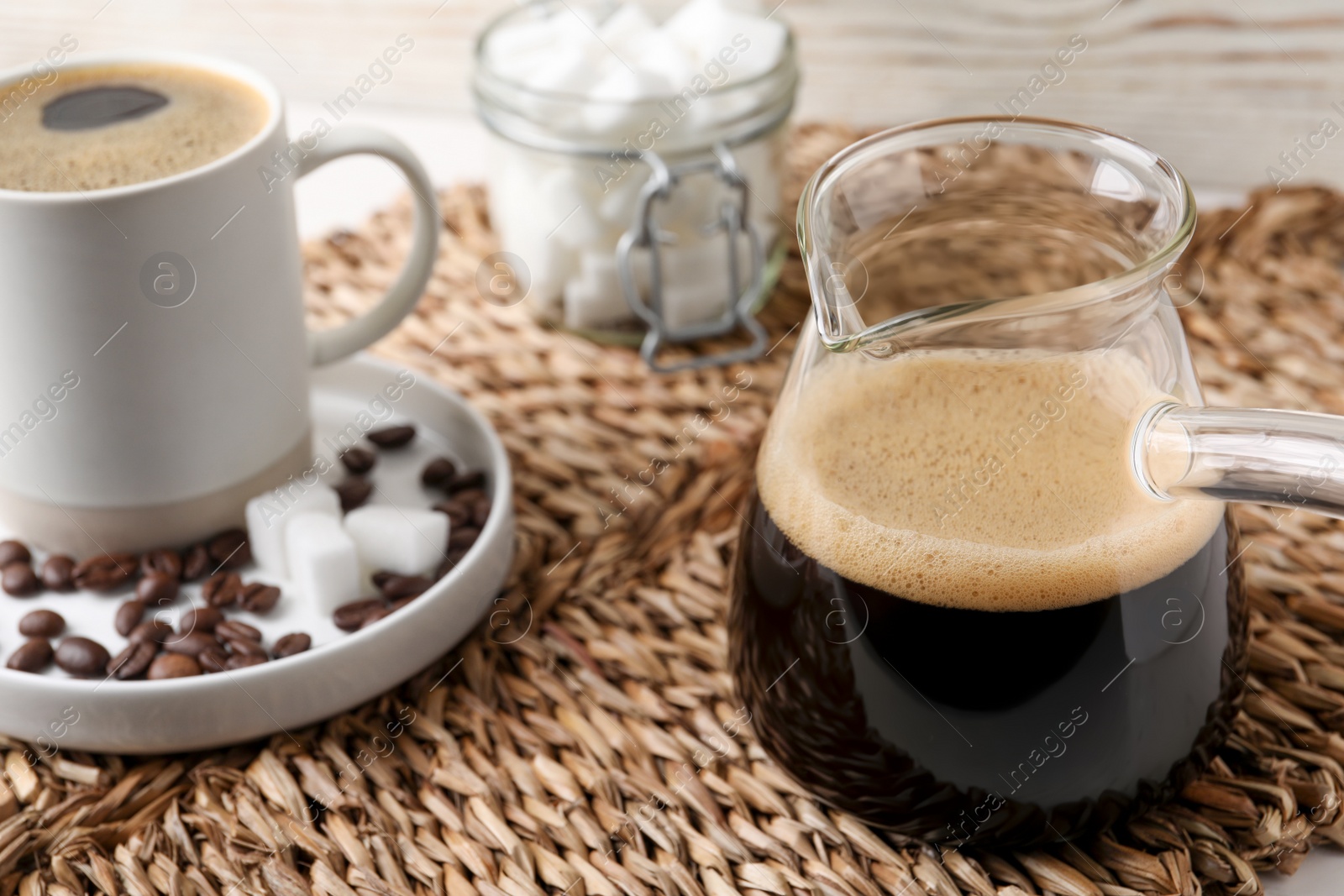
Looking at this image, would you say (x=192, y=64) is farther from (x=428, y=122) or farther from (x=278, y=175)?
(x=428, y=122)

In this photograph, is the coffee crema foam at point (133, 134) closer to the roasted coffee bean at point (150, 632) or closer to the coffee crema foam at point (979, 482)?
the roasted coffee bean at point (150, 632)

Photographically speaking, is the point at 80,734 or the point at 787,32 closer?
A: the point at 80,734

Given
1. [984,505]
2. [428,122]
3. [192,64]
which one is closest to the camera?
[984,505]

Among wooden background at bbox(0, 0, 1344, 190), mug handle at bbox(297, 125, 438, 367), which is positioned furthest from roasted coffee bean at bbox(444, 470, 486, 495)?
wooden background at bbox(0, 0, 1344, 190)

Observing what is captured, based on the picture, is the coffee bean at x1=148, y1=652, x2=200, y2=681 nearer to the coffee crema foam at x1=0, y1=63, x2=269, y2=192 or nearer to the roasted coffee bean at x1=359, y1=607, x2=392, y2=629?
the roasted coffee bean at x1=359, y1=607, x2=392, y2=629

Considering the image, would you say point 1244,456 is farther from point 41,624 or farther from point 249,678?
point 41,624

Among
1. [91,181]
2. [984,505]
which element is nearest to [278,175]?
[91,181]
